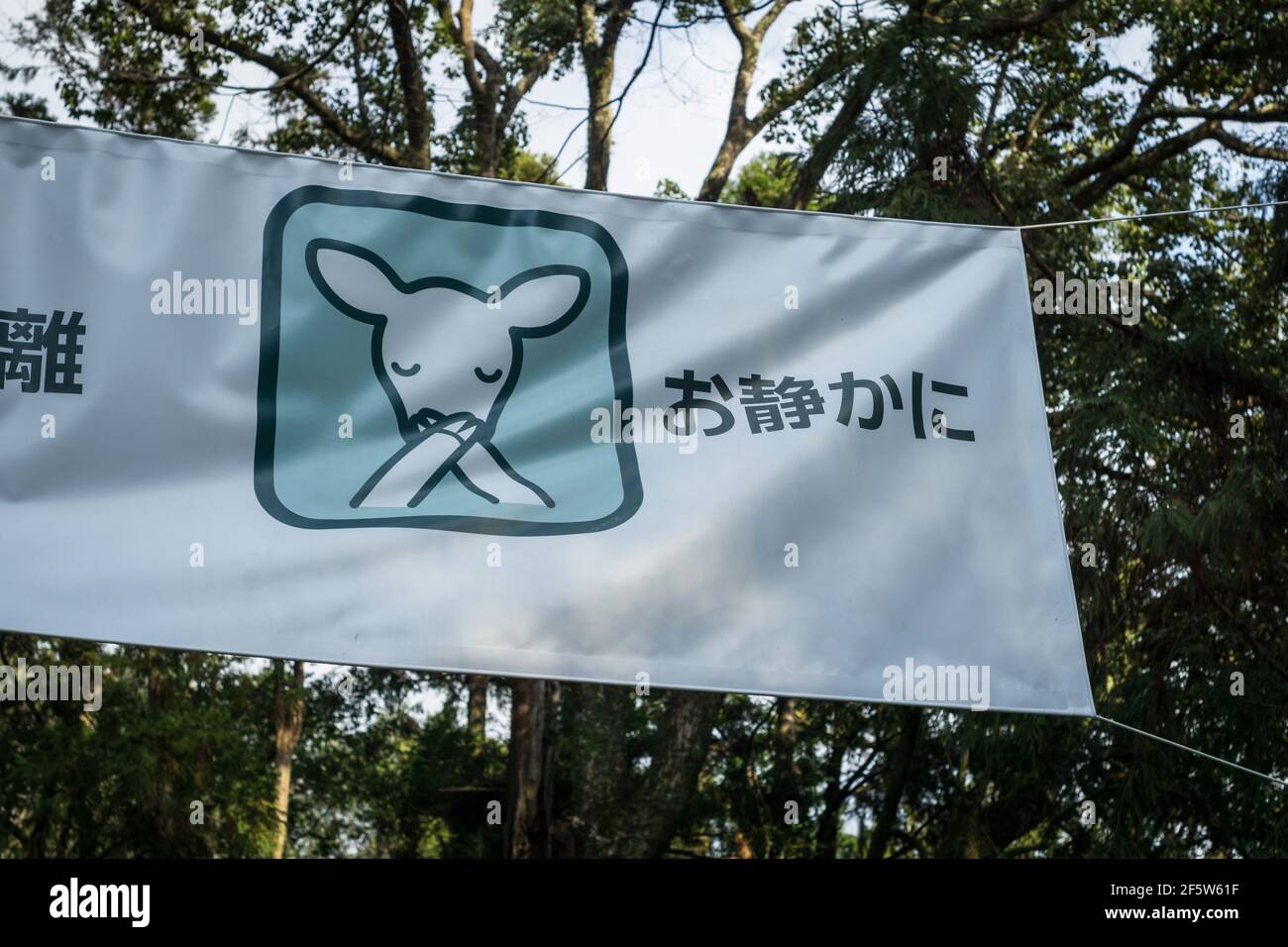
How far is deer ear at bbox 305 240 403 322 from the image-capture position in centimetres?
196

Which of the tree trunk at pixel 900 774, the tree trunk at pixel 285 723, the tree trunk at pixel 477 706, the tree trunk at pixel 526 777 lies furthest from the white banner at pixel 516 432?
the tree trunk at pixel 477 706

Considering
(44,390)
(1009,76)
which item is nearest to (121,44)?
(1009,76)

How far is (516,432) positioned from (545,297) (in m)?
0.22

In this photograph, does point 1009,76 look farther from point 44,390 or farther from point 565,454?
point 44,390

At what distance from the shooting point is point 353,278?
198 centimetres

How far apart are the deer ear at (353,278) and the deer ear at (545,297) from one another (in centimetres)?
17

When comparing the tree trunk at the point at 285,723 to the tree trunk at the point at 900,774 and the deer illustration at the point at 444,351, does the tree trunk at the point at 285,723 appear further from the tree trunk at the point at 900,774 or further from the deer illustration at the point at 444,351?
the deer illustration at the point at 444,351

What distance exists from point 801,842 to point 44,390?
667 centimetres

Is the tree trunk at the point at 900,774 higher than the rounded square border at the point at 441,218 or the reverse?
the reverse

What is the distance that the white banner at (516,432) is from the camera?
1812 millimetres

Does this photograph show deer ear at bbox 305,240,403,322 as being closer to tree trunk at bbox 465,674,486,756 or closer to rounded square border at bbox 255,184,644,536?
rounded square border at bbox 255,184,644,536

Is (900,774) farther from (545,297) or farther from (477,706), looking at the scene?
(545,297)
